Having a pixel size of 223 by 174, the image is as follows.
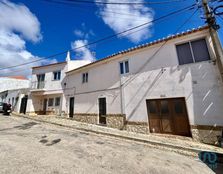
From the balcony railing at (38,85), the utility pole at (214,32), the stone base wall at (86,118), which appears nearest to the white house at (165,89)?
the stone base wall at (86,118)

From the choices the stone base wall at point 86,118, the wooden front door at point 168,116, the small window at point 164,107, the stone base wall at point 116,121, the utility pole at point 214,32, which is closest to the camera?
the utility pole at point 214,32

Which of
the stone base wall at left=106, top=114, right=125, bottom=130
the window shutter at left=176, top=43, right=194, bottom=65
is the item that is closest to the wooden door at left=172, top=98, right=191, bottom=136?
the window shutter at left=176, top=43, right=194, bottom=65

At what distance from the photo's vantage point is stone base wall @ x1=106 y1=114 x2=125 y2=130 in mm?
11047

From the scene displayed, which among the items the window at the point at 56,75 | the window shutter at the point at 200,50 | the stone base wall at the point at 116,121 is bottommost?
the stone base wall at the point at 116,121

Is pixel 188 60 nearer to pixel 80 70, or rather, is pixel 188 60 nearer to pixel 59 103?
pixel 80 70

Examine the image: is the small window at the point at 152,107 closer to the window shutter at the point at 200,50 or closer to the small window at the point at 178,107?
the small window at the point at 178,107

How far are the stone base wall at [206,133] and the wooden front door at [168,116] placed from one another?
43 centimetres

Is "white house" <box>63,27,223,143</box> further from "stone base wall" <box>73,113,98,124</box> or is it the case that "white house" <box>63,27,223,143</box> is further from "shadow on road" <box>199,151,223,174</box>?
"shadow on road" <box>199,151,223,174</box>

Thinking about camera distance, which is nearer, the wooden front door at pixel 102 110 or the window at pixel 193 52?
the window at pixel 193 52

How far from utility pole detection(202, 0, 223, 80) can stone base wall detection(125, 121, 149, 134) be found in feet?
19.4

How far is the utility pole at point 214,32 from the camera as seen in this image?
7189 millimetres

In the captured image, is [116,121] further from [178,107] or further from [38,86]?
[38,86]

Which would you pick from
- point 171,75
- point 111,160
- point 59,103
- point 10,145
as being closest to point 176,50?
point 171,75

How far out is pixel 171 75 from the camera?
907 cm
